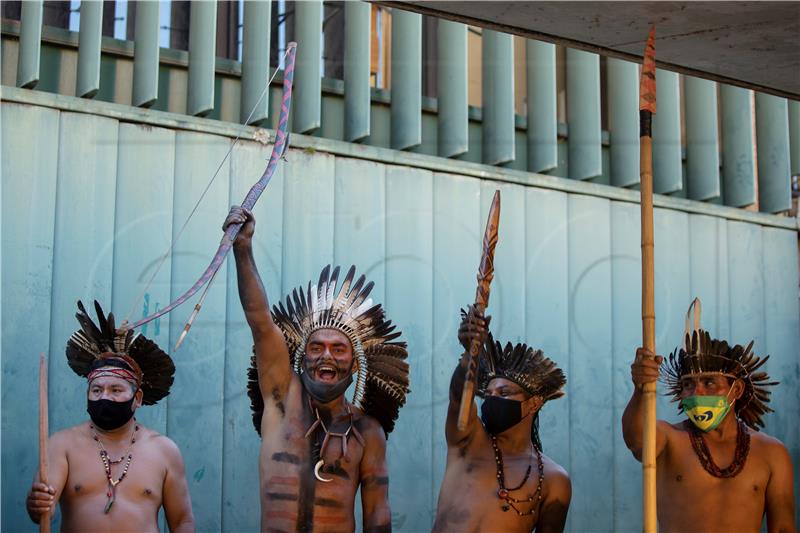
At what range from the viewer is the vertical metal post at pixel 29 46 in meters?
7.02

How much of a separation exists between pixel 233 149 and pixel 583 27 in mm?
2737

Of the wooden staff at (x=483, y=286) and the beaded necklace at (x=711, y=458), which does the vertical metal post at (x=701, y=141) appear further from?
the wooden staff at (x=483, y=286)

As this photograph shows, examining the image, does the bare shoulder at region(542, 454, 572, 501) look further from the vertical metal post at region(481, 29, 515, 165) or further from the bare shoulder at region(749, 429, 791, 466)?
the vertical metal post at region(481, 29, 515, 165)

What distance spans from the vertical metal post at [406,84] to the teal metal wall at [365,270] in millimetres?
275

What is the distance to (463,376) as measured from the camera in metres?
5.53

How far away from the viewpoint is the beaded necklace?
6320mm

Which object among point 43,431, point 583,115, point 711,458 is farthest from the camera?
point 583,115

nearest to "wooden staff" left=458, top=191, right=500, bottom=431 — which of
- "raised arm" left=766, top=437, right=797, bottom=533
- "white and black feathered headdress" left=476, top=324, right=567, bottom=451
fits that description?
"white and black feathered headdress" left=476, top=324, right=567, bottom=451

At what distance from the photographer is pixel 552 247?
8406 mm

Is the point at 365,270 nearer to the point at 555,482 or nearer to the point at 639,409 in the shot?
the point at 555,482

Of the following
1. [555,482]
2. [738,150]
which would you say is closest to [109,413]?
[555,482]

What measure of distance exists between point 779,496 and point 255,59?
403cm

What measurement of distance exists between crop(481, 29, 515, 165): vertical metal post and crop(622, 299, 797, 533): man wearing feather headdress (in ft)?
7.64

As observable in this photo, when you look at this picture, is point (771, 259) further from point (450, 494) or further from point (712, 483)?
point (450, 494)
